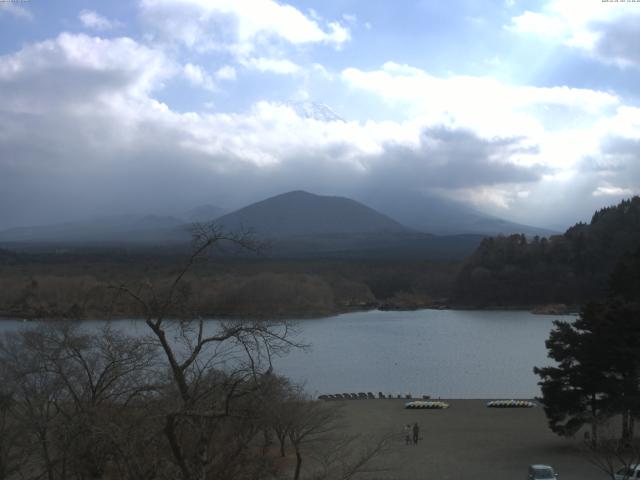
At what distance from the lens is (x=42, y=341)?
948 centimetres

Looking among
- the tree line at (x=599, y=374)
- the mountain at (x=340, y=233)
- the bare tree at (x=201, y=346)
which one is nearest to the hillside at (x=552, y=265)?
the mountain at (x=340, y=233)

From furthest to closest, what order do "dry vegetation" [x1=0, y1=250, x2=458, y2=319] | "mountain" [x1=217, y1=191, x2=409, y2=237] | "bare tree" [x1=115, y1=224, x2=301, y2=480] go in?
"mountain" [x1=217, y1=191, x2=409, y2=237], "dry vegetation" [x1=0, y1=250, x2=458, y2=319], "bare tree" [x1=115, y1=224, x2=301, y2=480]

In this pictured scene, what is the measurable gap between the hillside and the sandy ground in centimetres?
4703

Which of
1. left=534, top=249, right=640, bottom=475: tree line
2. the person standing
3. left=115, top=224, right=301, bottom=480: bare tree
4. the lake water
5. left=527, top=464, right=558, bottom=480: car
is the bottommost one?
the lake water

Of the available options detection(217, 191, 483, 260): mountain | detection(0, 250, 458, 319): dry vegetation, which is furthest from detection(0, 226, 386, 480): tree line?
detection(217, 191, 483, 260): mountain

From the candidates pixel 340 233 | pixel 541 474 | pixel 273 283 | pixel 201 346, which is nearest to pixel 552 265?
pixel 273 283

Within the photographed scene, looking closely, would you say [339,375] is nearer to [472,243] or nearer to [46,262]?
[46,262]

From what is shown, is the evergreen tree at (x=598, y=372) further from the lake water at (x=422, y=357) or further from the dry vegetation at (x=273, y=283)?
the dry vegetation at (x=273, y=283)

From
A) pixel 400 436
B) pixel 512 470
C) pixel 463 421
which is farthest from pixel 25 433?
pixel 463 421

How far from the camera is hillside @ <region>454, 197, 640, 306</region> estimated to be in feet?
210

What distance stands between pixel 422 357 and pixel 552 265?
39.2m

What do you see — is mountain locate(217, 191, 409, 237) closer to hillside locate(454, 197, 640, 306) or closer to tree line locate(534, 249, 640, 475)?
hillside locate(454, 197, 640, 306)

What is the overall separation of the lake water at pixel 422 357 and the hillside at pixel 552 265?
14631 millimetres

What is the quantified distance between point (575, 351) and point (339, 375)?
1459 cm
